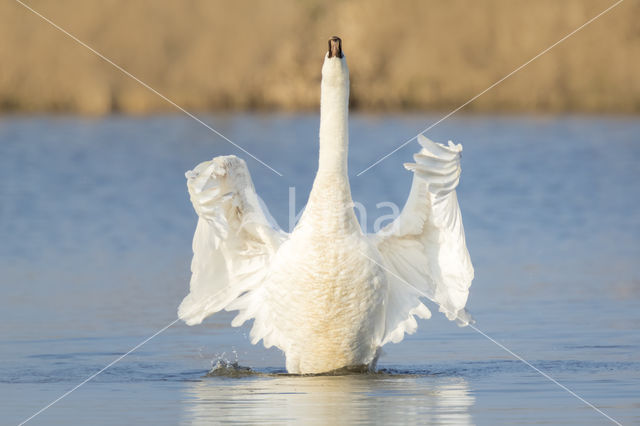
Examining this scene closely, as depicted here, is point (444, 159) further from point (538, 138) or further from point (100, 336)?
point (538, 138)

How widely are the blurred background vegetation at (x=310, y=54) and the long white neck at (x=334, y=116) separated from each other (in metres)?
30.2

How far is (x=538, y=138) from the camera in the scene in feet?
112

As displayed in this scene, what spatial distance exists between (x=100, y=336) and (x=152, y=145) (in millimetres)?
24261

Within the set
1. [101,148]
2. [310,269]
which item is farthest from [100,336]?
[101,148]

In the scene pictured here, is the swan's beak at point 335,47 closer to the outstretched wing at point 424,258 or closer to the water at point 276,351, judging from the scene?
the outstretched wing at point 424,258

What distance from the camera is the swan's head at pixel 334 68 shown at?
10844 mm

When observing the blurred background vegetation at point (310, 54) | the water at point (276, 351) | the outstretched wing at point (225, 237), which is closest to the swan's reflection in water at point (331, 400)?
the water at point (276, 351)

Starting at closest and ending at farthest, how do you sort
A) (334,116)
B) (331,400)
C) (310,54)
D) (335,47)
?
1. (331,400)
2. (335,47)
3. (334,116)
4. (310,54)

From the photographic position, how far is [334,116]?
11102 millimetres

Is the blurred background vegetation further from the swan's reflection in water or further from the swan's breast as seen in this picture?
the swan's reflection in water

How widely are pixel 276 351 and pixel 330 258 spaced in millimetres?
2340

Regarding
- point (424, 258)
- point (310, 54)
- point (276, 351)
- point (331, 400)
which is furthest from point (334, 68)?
point (310, 54)

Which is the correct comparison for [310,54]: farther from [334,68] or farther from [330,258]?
[330,258]

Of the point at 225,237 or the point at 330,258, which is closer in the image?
the point at 330,258
